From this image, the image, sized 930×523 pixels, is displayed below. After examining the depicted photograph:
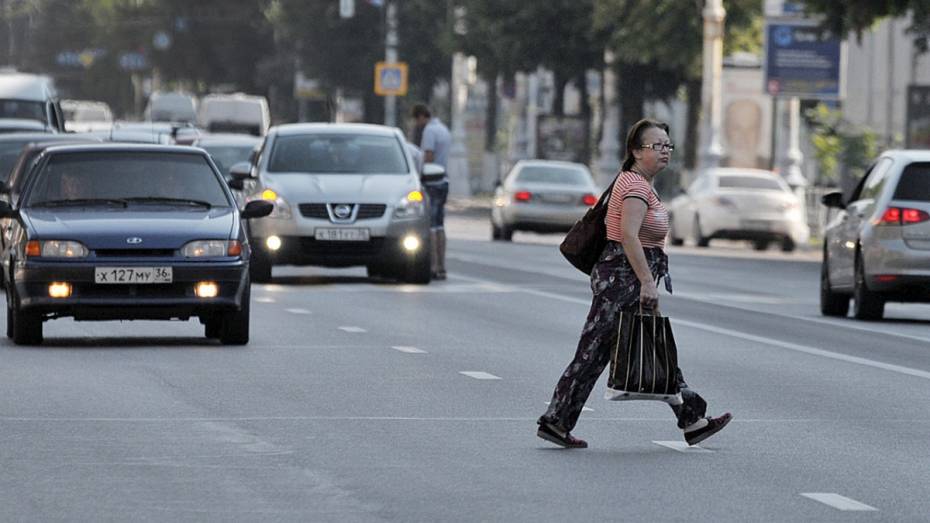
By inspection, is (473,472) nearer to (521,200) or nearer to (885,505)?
(885,505)

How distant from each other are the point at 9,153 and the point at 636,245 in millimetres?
17415

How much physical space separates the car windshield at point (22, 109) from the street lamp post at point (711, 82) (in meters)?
16.8

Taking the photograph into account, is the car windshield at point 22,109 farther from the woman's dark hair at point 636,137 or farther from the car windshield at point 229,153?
the woman's dark hair at point 636,137

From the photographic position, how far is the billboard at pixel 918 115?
1820 inches

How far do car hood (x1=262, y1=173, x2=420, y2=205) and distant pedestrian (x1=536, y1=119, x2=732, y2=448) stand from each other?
14181mm

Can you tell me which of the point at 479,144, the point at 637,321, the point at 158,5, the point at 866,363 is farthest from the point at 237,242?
the point at 158,5

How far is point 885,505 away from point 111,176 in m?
9.58

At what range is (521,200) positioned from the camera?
43.2 metres

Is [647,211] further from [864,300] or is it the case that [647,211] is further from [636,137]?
[864,300]

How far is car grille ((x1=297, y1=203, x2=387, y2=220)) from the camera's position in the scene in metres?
25.7

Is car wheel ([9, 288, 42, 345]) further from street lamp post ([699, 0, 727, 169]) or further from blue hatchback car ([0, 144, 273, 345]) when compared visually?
street lamp post ([699, 0, 727, 169])

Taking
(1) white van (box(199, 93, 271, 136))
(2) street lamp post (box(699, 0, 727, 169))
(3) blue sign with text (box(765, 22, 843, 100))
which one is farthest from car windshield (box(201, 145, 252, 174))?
(1) white van (box(199, 93, 271, 136))

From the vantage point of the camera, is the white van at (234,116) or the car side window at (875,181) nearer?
the car side window at (875,181)

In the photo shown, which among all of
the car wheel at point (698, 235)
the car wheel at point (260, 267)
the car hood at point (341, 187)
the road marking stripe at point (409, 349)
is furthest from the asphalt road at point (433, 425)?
the car wheel at point (698, 235)
